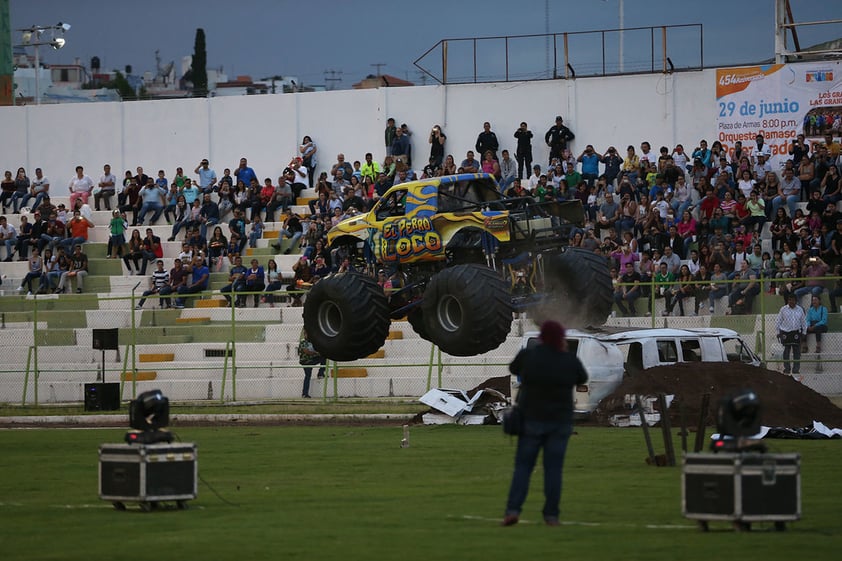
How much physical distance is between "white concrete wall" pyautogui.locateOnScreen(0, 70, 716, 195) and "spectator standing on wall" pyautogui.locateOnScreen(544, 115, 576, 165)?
4.63 ft

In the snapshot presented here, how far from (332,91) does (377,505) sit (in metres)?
Result: 34.1

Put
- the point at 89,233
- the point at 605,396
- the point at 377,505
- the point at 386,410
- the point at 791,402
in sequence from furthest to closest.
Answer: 1. the point at 89,233
2. the point at 386,410
3. the point at 605,396
4. the point at 791,402
5. the point at 377,505

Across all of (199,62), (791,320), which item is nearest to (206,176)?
(791,320)

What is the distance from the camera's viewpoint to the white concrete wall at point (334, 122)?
43281mm

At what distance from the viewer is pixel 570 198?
3747cm

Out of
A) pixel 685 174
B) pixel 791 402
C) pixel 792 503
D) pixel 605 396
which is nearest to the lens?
pixel 792 503

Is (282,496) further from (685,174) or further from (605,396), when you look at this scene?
(685,174)

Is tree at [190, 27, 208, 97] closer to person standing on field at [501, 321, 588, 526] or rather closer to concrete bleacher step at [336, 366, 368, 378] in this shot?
concrete bleacher step at [336, 366, 368, 378]

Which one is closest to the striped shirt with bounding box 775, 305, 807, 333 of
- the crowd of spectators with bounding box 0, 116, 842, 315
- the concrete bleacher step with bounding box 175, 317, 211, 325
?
the crowd of spectators with bounding box 0, 116, 842, 315

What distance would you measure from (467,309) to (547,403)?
6.39 m

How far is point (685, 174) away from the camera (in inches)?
1489

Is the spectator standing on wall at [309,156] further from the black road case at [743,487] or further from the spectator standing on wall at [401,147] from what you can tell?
the black road case at [743,487]

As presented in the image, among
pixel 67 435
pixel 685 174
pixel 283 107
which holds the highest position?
pixel 283 107

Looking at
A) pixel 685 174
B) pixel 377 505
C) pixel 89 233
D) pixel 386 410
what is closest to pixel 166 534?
pixel 377 505
